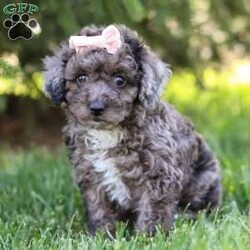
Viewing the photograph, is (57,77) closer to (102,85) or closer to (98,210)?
(102,85)

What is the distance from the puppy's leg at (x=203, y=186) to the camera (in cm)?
508

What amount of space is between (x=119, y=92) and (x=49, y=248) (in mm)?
903

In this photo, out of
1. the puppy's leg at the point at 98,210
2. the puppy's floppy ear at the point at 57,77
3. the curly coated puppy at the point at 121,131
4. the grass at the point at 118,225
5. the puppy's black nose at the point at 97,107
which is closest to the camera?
the grass at the point at 118,225

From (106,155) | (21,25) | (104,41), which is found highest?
(21,25)

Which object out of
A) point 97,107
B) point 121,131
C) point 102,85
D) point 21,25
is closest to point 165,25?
point 21,25

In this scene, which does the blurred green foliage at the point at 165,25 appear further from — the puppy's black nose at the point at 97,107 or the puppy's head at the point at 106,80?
the puppy's black nose at the point at 97,107

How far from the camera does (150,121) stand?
4.63 metres

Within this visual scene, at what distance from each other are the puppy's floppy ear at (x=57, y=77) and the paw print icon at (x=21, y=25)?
0.39 meters

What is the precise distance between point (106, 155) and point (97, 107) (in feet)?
1.41

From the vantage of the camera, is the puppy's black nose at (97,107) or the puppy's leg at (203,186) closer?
the puppy's black nose at (97,107)

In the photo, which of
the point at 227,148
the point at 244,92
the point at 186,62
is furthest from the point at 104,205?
the point at 244,92

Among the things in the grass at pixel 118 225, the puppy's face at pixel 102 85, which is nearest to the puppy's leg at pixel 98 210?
the grass at pixel 118 225

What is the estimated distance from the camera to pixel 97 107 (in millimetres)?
4289

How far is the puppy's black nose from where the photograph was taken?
14.1ft
